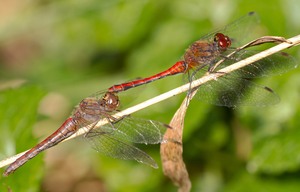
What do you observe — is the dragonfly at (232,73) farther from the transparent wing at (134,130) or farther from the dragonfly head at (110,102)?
the transparent wing at (134,130)

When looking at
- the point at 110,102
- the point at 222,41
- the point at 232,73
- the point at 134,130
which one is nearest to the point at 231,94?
the point at 232,73

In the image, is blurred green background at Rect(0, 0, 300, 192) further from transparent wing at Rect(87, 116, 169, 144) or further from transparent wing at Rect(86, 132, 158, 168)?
transparent wing at Rect(87, 116, 169, 144)

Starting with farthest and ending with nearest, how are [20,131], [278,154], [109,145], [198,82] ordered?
[278,154] < [20,131] < [109,145] < [198,82]

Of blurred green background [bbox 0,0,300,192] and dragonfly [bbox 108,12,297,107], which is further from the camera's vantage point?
blurred green background [bbox 0,0,300,192]

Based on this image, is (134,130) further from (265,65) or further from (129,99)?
(265,65)

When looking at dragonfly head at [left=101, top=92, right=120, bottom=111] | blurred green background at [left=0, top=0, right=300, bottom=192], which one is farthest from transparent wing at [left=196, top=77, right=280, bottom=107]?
blurred green background at [left=0, top=0, right=300, bottom=192]

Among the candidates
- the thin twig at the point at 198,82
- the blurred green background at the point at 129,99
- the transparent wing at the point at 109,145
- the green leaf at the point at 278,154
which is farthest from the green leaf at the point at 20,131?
the green leaf at the point at 278,154
